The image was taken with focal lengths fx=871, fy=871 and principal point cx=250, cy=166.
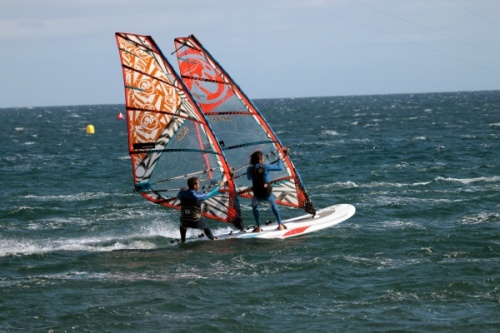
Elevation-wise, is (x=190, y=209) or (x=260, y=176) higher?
(x=260, y=176)

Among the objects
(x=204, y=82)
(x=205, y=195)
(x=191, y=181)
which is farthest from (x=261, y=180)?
(x=204, y=82)

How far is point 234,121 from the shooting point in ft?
57.0

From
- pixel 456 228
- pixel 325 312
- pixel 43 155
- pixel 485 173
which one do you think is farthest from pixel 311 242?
pixel 43 155

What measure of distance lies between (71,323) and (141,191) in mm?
5495

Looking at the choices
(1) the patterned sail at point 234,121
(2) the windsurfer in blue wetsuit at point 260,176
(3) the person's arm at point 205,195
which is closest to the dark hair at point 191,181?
(3) the person's arm at point 205,195

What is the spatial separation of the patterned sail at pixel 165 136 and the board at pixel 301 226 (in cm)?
46

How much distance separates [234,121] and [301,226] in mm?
2475

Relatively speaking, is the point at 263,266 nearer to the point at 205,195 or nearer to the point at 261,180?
the point at 205,195

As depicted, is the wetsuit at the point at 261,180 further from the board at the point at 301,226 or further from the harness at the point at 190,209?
the harness at the point at 190,209

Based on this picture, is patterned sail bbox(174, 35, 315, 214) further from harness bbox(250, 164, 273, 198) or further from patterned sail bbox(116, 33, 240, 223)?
harness bbox(250, 164, 273, 198)

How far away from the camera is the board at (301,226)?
16.6m

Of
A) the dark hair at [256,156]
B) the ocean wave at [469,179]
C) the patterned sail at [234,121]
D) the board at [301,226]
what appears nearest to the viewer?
the dark hair at [256,156]

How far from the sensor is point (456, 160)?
107 ft

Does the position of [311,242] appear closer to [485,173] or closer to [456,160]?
[485,173]
